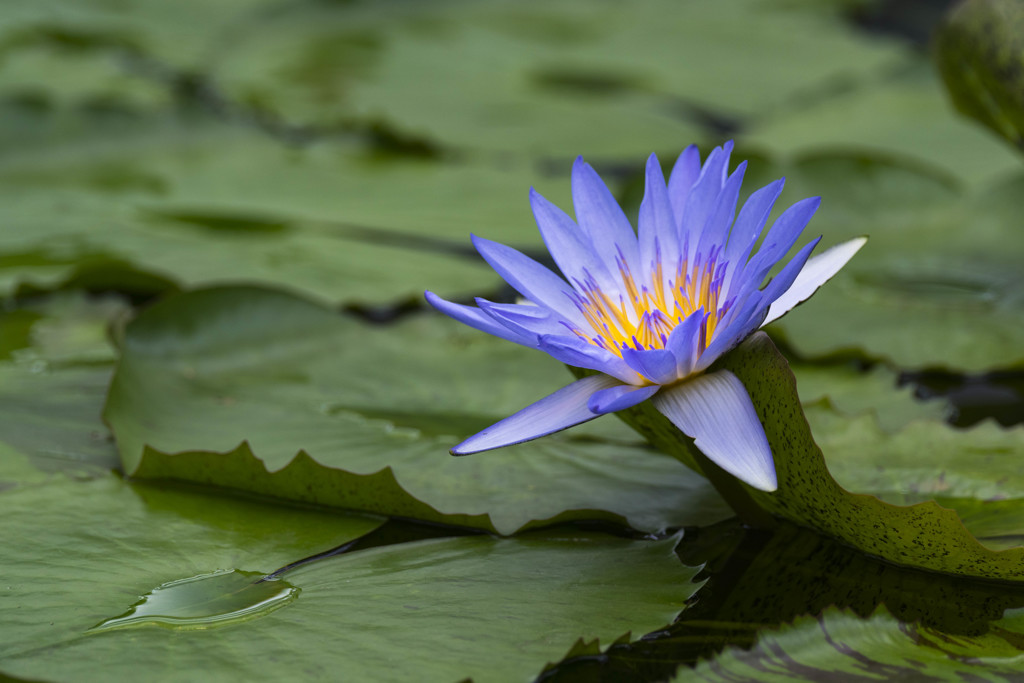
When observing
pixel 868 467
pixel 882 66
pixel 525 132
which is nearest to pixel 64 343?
pixel 868 467

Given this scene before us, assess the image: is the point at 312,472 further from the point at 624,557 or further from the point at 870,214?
the point at 870,214

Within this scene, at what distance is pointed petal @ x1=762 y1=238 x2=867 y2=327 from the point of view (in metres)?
0.85

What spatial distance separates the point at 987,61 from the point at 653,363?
103cm

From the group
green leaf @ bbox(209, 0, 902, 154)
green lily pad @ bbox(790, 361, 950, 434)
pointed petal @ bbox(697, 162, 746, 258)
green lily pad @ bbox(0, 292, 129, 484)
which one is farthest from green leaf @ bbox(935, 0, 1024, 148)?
green lily pad @ bbox(0, 292, 129, 484)

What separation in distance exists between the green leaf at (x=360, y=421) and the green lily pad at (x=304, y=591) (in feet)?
0.16

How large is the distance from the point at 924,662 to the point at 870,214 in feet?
4.46

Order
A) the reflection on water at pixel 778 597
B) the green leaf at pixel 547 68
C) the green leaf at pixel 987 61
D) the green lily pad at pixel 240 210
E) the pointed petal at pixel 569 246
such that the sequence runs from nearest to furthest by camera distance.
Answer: the reflection on water at pixel 778 597 → the pointed petal at pixel 569 246 → the green leaf at pixel 987 61 → the green lily pad at pixel 240 210 → the green leaf at pixel 547 68

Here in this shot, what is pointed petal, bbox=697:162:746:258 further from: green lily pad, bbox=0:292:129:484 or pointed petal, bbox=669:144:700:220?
green lily pad, bbox=0:292:129:484

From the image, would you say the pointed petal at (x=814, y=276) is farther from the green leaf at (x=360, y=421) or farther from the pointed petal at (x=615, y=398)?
the green leaf at (x=360, y=421)

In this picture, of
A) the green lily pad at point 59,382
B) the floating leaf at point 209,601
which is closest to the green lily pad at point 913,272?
the floating leaf at point 209,601

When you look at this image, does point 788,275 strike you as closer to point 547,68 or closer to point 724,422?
point 724,422

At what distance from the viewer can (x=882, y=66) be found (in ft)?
10.5

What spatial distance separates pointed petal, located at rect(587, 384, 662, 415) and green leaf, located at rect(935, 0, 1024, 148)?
987mm

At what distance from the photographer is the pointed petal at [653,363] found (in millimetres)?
771
